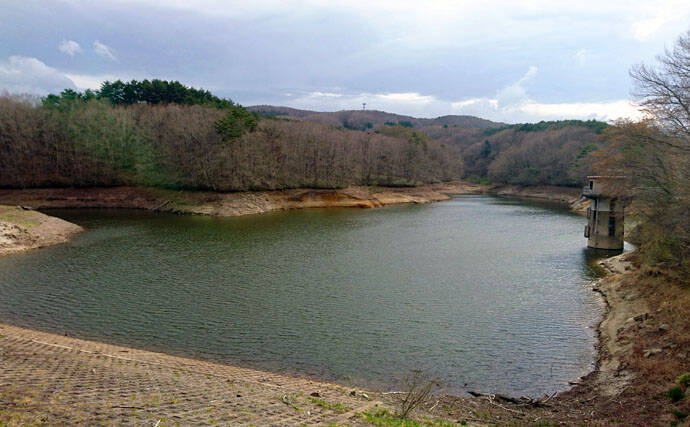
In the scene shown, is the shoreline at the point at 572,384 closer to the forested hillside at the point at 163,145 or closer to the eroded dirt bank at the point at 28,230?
the eroded dirt bank at the point at 28,230

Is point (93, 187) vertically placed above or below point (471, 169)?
below

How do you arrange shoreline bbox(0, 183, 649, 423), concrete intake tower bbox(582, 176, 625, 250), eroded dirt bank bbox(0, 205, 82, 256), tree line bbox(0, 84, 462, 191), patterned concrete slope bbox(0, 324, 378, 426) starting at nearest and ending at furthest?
patterned concrete slope bbox(0, 324, 378, 426)
shoreline bbox(0, 183, 649, 423)
eroded dirt bank bbox(0, 205, 82, 256)
concrete intake tower bbox(582, 176, 625, 250)
tree line bbox(0, 84, 462, 191)

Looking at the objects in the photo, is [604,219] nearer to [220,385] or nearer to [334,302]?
[334,302]

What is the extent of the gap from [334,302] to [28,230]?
28.2m

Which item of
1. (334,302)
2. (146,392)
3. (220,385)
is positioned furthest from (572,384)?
(146,392)

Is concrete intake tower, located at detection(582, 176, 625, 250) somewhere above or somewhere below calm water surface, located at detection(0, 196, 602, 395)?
above

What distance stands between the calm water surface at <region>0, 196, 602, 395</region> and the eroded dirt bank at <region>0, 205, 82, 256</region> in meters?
1.88

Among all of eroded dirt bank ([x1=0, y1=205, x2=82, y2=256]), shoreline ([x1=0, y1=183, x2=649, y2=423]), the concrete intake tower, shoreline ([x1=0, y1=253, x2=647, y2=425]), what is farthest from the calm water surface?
eroded dirt bank ([x1=0, y1=205, x2=82, y2=256])

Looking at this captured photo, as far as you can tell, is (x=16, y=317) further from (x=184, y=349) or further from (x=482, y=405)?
(x=482, y=405)

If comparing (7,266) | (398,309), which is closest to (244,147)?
(7,266)

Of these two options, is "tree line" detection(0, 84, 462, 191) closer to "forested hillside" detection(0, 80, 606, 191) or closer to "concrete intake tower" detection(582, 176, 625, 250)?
"forested hillside" detection(0, 80, 606, 191)

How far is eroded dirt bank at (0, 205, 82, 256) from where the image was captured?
3231 centimetres

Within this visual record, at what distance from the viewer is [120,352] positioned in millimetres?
14633

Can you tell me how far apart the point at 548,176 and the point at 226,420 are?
104 m
